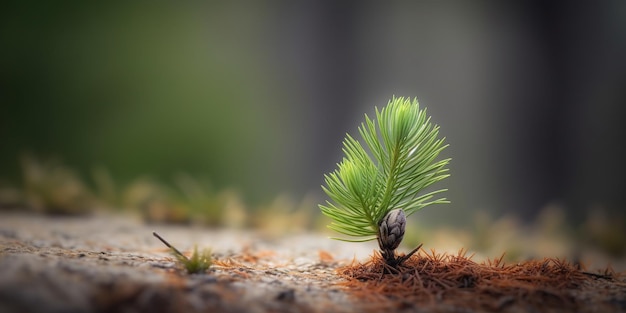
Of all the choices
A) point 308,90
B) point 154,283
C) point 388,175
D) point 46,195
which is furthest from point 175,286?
point 308,90

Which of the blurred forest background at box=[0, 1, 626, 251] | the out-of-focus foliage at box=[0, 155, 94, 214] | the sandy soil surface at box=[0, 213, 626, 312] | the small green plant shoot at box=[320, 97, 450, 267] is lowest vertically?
the sandy soil surface at box=[0, 213, 626, 312]

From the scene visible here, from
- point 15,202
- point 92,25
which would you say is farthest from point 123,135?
point 15,202

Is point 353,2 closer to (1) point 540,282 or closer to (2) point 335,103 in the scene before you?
(2) point 335,103

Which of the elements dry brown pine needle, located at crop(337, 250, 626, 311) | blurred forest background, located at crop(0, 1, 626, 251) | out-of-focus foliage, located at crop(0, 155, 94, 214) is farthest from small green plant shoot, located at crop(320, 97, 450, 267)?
blurred forest background, located at crop(0, 1, 626, 251)

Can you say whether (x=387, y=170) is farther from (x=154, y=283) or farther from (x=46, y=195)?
(x=46, y=195)

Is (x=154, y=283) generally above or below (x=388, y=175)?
below

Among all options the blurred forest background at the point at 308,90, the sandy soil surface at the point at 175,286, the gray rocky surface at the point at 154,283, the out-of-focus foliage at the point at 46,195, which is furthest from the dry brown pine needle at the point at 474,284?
the blurred forest background at the point at 308,90

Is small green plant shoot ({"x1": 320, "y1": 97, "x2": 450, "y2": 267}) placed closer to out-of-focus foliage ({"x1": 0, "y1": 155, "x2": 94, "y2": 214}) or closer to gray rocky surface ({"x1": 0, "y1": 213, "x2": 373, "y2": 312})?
gray rocky surface ({"x1": 0, "y1": 213, "x2": 373, "y2": 312})

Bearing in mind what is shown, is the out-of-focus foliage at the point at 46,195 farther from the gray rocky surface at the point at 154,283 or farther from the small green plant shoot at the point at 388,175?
the small green plant shoot at the point at 388,175
